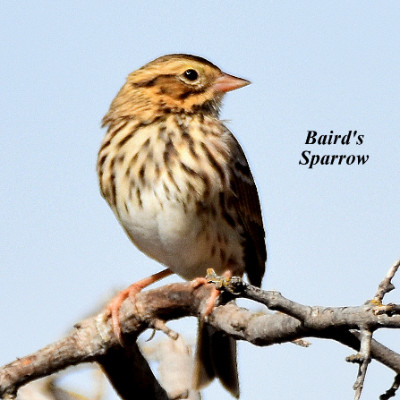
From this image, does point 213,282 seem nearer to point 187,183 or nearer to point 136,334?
point 136,334

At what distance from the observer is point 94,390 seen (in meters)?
6.12

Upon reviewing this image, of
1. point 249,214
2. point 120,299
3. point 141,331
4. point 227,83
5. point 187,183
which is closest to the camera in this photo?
point 141,331

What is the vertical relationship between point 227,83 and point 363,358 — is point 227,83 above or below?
above

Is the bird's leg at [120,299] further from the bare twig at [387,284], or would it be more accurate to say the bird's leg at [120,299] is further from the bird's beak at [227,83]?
the bare twig at [387,284]

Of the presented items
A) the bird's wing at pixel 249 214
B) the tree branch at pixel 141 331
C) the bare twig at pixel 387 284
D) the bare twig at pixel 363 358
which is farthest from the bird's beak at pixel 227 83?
the bare twig at pixel 363 358

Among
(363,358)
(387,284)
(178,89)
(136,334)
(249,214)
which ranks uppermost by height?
(178,89)

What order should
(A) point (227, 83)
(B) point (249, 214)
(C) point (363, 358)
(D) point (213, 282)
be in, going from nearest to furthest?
(C) point (363, 358) < (D) point (213, 282) < (B) point (249, 214) < (A) point (227, 83)

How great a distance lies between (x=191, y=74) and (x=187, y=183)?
1125 millimetres

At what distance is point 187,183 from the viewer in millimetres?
6230

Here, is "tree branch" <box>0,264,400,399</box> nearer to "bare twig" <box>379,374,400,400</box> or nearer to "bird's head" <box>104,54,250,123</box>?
"bare twig" <box>379,374,400,400</box>

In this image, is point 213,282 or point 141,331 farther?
point 141,331

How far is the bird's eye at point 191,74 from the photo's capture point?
7020mm

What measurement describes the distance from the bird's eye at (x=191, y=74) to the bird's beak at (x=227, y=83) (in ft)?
0.49

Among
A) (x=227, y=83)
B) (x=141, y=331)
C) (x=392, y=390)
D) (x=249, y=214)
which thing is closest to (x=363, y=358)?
(x=392, y=390)
